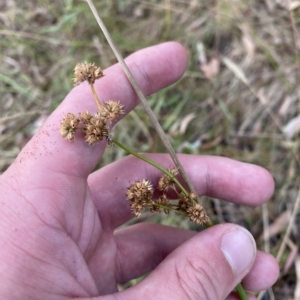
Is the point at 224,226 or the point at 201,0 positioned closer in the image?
the point at 224,226

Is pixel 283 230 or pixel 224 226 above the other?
pixel 224 226

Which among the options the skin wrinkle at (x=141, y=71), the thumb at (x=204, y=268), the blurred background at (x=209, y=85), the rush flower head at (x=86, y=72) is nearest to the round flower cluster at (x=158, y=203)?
the thumb at (x=204, y=268)

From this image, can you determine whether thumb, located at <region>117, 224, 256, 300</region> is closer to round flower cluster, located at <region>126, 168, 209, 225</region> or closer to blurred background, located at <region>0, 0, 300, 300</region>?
round flower cluster, located at <region>126, 168, 209, 225</region>

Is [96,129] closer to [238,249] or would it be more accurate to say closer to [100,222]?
[100,222]

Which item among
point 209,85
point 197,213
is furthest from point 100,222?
point 209,85

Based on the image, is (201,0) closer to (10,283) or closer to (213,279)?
(213,279)

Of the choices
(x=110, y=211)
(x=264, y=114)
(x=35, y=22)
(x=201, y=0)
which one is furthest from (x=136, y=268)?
(x=35, y=22)

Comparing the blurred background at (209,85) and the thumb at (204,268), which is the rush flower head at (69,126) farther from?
the blurred background at (209,85)
